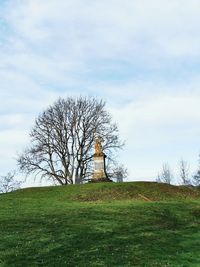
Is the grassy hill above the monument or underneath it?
underneath

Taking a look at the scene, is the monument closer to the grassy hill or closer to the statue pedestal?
the statue pedestal

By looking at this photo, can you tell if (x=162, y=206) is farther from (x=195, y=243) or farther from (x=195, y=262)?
(x=195, y=262)

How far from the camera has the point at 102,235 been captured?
677 inches

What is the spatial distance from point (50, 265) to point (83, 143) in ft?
164

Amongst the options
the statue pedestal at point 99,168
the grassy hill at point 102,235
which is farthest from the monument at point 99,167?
the grassy hill at point 102,235

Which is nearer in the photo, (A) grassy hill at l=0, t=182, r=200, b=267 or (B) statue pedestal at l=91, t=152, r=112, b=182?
(A) grassy hill at l=0, t=182, r=200, b=267

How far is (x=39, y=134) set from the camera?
63438 mm

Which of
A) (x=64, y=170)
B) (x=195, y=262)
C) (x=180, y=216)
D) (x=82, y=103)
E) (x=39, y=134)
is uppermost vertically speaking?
(x=82, y=103)

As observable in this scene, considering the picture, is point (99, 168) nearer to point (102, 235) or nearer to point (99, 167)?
point (99, 167)

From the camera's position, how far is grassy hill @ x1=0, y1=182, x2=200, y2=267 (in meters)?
13.8


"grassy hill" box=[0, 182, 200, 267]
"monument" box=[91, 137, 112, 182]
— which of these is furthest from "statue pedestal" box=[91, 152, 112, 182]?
"grassy hill" box=[0, 182, 200, 267]

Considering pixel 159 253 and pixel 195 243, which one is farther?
pixel 195 243

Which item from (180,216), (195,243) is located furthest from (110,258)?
(180,216)

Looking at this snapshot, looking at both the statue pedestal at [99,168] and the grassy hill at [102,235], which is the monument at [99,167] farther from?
the grassy hill at [102,235]
